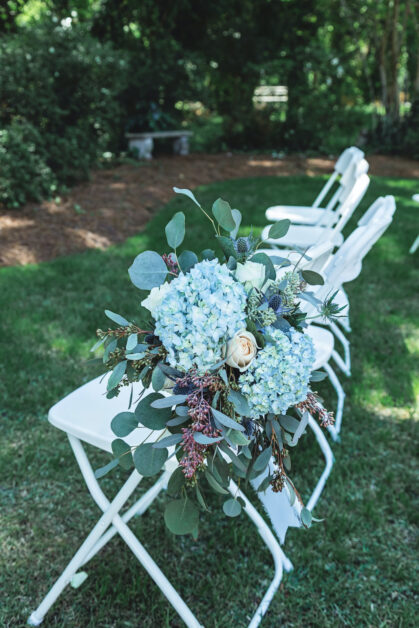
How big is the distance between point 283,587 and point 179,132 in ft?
27.6

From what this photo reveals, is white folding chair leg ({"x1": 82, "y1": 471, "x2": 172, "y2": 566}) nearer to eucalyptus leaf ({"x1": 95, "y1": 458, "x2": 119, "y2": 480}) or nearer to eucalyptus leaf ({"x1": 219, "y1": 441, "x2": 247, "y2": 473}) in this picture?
eucalyptus leaf ({"x1": 95, "y1": 458, "x2": 119, "y2": 480})

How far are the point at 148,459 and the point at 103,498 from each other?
0.52m

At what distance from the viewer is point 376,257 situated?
17.0 ft

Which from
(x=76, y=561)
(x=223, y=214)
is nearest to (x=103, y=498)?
(x=76, y=561)

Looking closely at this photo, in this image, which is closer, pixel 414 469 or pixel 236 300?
pixel 236 300

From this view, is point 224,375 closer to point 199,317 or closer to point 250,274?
point 199,317

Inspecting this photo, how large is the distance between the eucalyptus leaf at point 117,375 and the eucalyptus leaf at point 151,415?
0.25 feet

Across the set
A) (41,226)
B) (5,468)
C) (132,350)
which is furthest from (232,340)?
(41,226)

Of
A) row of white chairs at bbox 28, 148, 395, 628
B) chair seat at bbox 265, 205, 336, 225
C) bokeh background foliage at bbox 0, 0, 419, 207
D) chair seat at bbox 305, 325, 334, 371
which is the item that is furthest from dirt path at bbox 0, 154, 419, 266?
row of white chairs at bbox 28, 148, 395, 628

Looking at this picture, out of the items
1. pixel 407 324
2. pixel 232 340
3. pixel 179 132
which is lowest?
pixel 407 324

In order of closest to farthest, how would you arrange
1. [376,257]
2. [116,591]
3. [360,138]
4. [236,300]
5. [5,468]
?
[236,300], [116,591], [5,468], [376,257], [360,138]

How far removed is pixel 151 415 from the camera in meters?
1.25

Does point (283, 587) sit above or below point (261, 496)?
below

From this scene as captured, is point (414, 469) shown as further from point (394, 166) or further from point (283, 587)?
point (394, 166)
